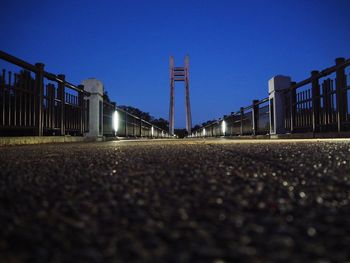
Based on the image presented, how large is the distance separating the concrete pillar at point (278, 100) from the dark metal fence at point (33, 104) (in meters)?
6.35

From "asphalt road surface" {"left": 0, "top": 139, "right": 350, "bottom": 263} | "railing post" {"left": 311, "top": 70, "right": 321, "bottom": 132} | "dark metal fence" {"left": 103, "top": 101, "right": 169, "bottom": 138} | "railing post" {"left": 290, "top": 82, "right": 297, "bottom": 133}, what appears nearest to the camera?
"asphalt road surface" {"left": 0, "top": 139, "right": 350, "bottom": 263}

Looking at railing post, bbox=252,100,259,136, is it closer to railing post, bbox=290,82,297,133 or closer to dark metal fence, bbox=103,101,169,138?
railing post, bbox=290,82,297,133

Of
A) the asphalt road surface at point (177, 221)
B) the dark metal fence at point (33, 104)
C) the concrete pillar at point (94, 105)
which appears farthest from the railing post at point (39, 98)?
the asphalt road surface at point (177, 221)

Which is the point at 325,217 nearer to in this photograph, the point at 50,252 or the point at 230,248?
the point at 230,248

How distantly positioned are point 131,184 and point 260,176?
513 millimetres

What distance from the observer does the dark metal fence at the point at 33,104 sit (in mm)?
5227

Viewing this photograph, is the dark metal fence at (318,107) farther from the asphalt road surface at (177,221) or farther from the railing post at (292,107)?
the asphalt road surface at (177,221)

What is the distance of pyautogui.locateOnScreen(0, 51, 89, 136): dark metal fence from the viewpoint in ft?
17.1

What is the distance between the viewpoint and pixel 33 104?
6121 mm

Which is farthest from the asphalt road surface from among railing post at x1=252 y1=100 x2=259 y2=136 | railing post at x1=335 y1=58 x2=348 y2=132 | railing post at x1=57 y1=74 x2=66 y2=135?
railing post at x1=252 y1=100 x2=259 y2=136

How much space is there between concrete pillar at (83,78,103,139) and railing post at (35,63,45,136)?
4.38m

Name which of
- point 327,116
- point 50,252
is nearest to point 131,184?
point 50,252

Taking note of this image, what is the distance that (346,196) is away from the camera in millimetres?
922

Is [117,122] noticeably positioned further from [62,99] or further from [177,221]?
[177,221]
